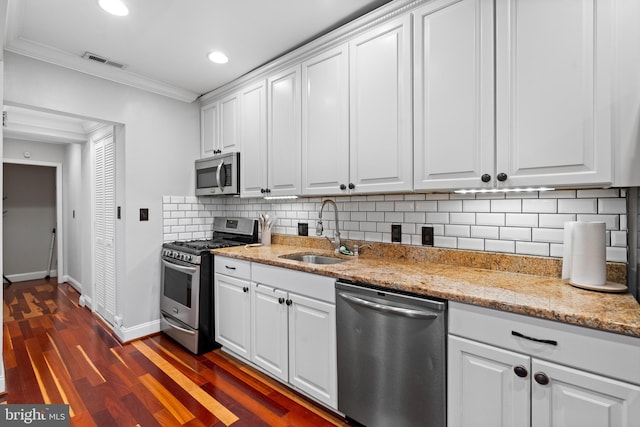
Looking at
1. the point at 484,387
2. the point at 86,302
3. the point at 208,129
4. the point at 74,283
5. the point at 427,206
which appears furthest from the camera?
the point at 74,283

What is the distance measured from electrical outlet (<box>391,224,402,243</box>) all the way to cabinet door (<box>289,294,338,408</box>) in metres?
0.74

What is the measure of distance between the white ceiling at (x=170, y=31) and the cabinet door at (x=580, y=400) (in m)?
2.12

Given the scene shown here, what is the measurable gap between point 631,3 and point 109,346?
4.08 meters

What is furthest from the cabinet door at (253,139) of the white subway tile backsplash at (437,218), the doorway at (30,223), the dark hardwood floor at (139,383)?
the doorway at (30,223)

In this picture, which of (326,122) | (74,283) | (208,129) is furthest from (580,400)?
(74,283)

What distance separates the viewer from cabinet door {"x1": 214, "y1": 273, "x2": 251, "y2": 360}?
7.82 feet

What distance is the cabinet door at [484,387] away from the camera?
47.7 inches

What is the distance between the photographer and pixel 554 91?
4.53 feet

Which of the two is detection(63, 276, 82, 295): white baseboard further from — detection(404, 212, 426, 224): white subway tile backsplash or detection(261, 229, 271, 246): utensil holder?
detection(404, 212, 426, 224): white subway tile backsplash

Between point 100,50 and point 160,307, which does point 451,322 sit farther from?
point 100,50

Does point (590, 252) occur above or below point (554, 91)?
below

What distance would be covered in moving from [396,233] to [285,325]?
3.27 ft

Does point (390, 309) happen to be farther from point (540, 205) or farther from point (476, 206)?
point (540, 205)

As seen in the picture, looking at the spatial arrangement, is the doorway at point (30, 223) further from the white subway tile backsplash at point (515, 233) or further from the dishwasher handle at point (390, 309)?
the white subway tile backsplash at point (515, 233)
